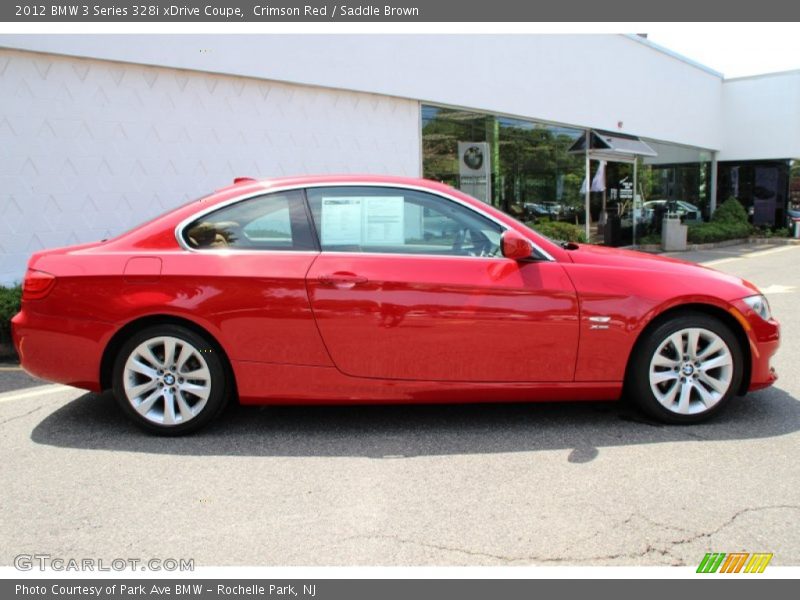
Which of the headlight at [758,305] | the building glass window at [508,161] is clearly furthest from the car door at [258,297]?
the building glass window at [508,161]

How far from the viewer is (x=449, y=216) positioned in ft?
13.3

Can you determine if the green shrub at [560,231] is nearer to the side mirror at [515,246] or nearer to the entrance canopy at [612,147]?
the entrance canopy at [612,147]

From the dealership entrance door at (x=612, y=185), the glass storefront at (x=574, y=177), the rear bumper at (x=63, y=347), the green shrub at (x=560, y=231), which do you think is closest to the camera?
the rear bumper at (x=63, y=347)

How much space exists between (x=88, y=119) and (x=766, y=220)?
21850 millimetres

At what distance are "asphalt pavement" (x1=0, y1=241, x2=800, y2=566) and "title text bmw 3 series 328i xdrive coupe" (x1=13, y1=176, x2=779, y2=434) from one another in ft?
0.86

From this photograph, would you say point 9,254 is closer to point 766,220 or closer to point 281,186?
point 281,186

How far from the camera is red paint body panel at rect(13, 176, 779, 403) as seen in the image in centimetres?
382

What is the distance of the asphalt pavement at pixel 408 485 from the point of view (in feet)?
9.12

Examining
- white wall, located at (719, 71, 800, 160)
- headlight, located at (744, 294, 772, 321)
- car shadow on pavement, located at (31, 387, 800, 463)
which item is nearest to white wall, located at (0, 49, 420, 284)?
car shadow on pavement, located at (31, 387, 800, 463)

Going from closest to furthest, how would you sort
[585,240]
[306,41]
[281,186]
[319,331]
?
[319,331] < [281,186] < [306,41] < [585,240]

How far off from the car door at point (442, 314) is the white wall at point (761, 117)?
21761 millimetres

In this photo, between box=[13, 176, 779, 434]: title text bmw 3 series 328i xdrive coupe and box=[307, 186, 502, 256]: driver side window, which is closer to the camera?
box=[13, 176, 779, 434]: title text bmw 3 series 328i xdrive coupe

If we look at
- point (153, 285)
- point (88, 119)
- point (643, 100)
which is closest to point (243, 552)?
point (153, 285)

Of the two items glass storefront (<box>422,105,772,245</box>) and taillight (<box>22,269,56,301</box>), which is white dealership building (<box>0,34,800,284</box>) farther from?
taillight (<box>22,269,56,301</box>)
